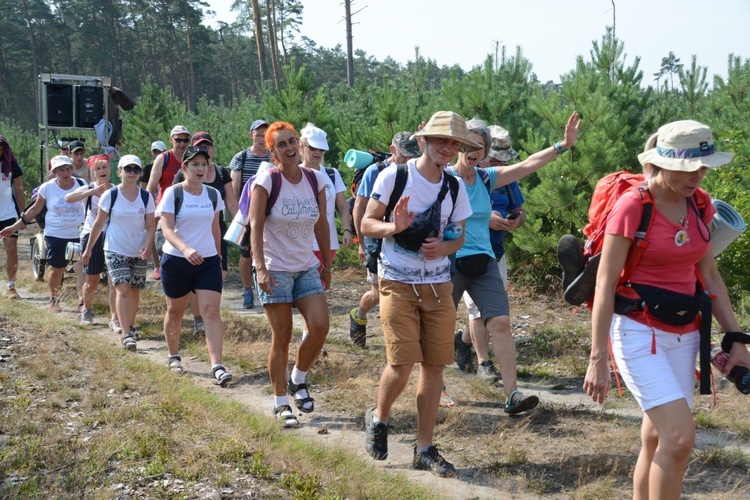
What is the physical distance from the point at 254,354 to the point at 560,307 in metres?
3.90

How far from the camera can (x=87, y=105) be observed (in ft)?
45.5

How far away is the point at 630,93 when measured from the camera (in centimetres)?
956

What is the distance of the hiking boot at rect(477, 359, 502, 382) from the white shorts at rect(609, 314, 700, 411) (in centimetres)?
283

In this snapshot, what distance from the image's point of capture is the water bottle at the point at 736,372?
331 centimetres

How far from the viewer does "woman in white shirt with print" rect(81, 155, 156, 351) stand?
7578 mm

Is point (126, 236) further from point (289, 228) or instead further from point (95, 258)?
point (289, 228)

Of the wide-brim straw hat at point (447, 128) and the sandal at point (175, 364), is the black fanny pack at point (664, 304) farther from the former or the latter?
the sandal at point (175, 364)

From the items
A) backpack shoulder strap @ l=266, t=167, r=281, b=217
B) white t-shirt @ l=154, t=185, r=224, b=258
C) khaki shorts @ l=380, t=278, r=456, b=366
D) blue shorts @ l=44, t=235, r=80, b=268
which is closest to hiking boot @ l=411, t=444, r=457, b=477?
khaki shorts @ l=380, t=278, r=456, b=366

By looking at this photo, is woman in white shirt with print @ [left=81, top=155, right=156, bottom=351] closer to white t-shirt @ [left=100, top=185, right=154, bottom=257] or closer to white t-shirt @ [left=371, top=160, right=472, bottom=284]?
white t-shirt @ [left=100, top=185, right=154, bottom=257]

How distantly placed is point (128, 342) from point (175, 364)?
98 centimetres

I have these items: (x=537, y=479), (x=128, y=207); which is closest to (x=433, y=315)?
(x=537, y=479)

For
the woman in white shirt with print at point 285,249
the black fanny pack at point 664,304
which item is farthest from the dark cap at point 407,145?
the black fanny pack at point 664,304

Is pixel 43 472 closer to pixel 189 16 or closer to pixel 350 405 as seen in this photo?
pixel 350 405

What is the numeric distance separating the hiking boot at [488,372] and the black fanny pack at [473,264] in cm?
104
